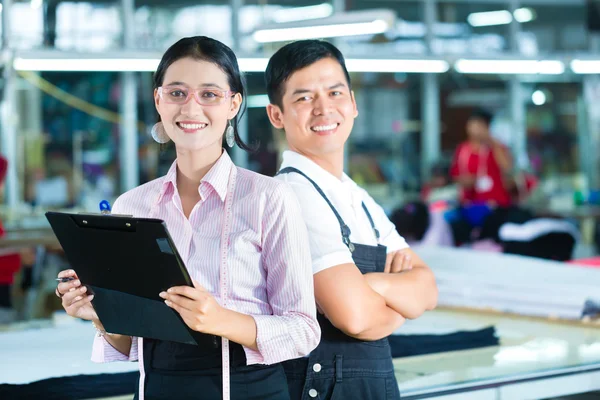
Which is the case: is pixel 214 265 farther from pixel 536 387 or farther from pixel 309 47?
pixel 536 387

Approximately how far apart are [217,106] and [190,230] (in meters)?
0.23

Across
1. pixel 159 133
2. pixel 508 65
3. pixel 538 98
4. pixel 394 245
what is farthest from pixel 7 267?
pixel 538 98

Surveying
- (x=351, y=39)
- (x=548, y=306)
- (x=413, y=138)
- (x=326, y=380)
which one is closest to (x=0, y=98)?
(x=351, y=39)

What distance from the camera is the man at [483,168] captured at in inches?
299

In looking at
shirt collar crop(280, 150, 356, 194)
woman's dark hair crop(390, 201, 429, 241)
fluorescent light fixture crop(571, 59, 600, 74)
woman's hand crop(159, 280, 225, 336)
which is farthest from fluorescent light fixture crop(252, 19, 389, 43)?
woman's hand crop(159, 280, 225, 336)

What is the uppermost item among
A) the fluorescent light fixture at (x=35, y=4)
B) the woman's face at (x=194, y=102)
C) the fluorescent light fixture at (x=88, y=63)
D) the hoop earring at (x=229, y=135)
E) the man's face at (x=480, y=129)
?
the fluorescent light fixture at (x=35, y=4)

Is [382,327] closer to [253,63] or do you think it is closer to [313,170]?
[313,170]

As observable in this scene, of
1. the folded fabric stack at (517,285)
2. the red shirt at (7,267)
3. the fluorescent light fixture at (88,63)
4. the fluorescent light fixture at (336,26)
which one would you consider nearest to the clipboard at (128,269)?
the folded fabric stack at (517,285)

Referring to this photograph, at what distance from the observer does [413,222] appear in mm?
5793

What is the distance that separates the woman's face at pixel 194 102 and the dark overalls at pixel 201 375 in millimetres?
363

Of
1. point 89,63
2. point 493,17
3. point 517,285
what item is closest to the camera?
point 517,285

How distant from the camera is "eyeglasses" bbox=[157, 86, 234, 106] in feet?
5.08

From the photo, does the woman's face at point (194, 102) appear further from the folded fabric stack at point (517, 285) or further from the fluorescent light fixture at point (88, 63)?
the fluorescent light fixture at point (88, 63)

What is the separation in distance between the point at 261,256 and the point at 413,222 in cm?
Answer: 433
